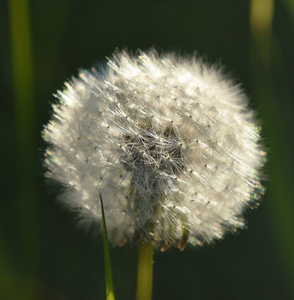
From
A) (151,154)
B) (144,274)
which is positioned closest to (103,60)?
(151,154)

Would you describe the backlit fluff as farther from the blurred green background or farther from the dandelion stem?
the blurred green background

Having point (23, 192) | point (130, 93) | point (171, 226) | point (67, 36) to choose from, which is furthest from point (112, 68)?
point (67, 36)

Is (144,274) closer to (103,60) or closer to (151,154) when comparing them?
(151,154)

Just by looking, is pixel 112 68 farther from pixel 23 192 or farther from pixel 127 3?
pixel 127 3

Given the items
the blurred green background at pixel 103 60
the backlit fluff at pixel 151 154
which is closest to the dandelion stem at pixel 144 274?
the backlit fluff at pixel 151 154

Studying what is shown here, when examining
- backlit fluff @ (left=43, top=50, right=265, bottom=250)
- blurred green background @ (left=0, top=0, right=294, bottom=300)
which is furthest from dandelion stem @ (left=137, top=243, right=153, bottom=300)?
blurred green background @ (left=0, top=0, right=294, bottom=300)

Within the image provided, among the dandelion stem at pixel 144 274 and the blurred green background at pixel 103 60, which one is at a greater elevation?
the blurred green background at pixel 103 60

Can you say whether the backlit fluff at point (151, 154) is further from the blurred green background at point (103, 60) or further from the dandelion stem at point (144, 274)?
the blurred green background at point (103, 60)
